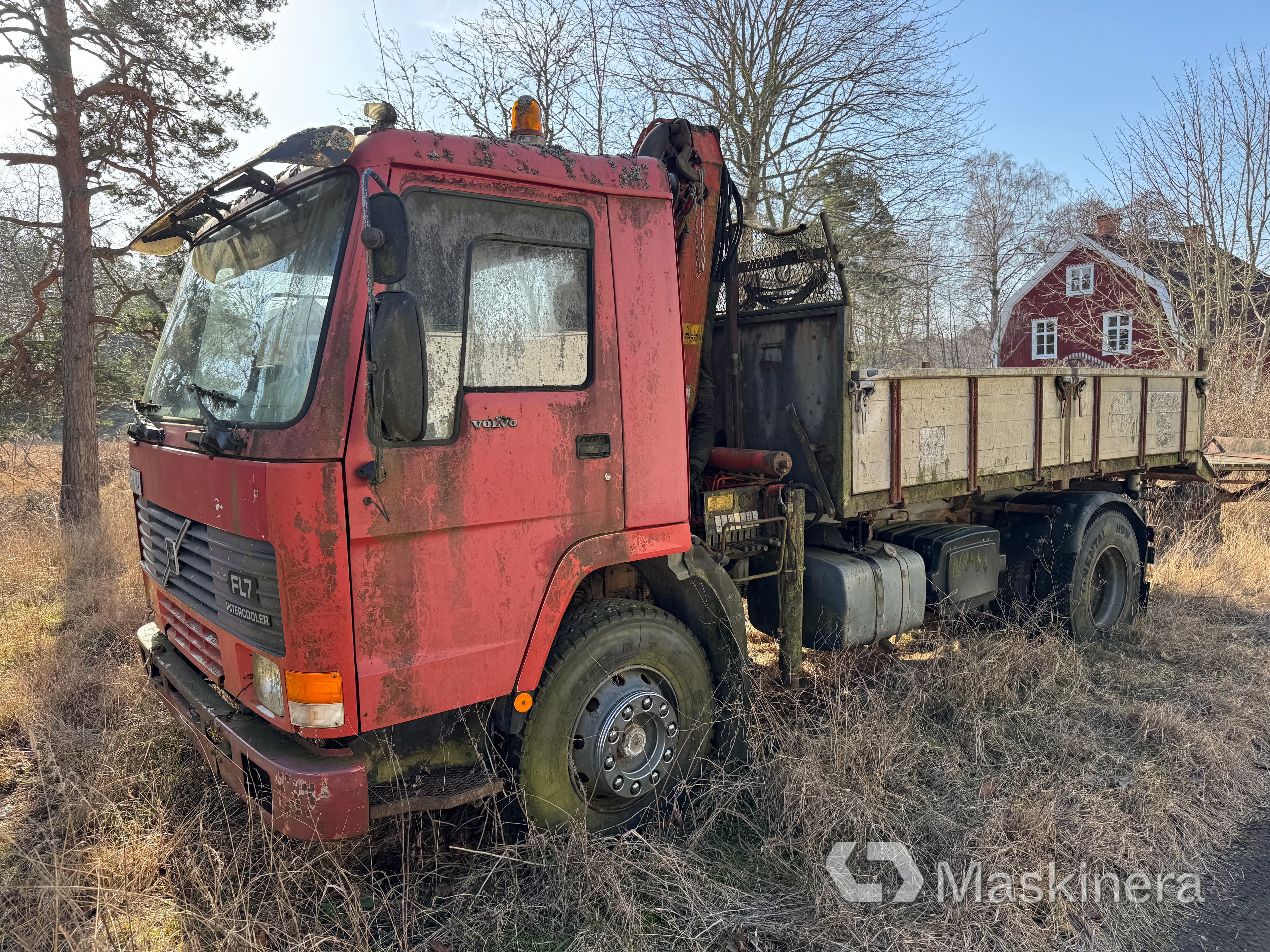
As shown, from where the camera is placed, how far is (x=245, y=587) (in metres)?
2.62

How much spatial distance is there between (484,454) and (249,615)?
3.08 feet

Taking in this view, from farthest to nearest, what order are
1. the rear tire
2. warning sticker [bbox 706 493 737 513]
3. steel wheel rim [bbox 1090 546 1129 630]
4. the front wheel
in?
steel wheel rim [bbox 1090 546 1129 630] < the rear tire < warning sticker [bbox 706 493 737 513] < the front wheel

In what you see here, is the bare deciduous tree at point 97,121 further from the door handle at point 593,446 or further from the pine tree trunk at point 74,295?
the door handle at point 593,446

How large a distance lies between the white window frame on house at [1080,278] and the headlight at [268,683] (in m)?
30.5

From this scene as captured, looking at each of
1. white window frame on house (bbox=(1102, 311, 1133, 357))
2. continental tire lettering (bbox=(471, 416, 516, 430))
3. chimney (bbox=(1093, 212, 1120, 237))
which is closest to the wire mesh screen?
continental tire lettering (bbox=(471, 416, 516, 430))

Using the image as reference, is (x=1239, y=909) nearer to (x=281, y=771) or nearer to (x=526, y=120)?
(x=281, y=771)

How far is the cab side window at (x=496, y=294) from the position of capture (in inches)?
106

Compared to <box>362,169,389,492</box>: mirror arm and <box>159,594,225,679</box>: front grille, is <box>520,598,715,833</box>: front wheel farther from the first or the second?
<box>159,594,225,679</box>: front grille

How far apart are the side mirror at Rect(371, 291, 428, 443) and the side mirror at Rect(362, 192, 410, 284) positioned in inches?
2.7

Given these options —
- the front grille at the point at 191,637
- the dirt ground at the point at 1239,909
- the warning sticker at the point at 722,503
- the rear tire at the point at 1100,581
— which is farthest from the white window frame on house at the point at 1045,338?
the front grille at the point at 191,637

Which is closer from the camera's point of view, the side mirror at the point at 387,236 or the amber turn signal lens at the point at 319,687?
the side mirror at the point at 387,236

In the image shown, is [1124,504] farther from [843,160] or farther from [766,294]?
[843,160]

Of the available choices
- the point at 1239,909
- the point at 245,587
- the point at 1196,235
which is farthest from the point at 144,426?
the point at 1196,235

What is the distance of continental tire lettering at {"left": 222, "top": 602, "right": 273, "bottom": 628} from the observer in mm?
2555
